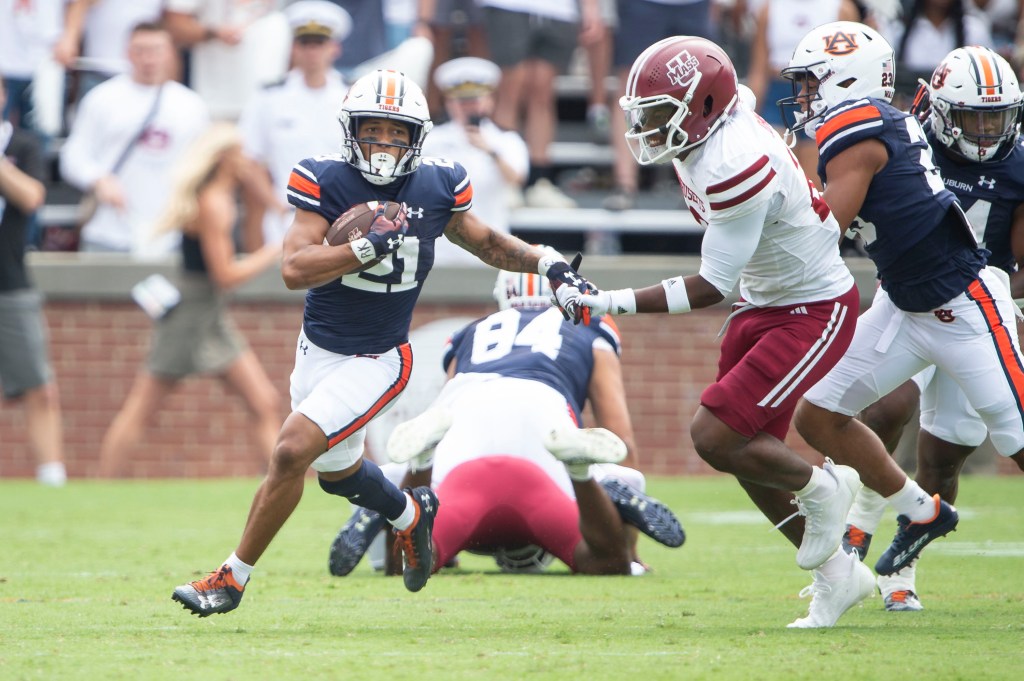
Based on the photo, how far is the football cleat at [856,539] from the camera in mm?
5734

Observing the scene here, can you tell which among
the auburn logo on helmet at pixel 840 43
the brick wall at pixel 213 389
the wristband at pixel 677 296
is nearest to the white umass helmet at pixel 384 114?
the wristband at pixel 677 296

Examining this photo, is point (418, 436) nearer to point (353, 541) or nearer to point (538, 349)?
point (353, 541)

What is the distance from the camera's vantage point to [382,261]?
205 inches

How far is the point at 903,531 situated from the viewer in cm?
538

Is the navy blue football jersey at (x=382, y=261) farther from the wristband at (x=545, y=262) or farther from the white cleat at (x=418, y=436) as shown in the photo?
the white cleat at (x=418, y=436)

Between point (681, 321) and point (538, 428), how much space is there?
5254 millimetres

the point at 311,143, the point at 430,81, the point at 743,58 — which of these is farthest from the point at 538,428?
the point at 743,58

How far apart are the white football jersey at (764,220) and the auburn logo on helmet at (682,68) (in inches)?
8.2

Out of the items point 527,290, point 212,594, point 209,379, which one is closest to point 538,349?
point 527,290

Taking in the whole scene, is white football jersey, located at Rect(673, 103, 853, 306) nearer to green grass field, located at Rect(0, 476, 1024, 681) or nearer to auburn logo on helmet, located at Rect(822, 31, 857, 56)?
auburn logo on helmet, located at Rect(822, 31, 857, 56)

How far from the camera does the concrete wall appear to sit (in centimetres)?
1120

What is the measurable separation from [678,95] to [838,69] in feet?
2.60

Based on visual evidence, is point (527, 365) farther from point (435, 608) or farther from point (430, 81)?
point (430, 81)

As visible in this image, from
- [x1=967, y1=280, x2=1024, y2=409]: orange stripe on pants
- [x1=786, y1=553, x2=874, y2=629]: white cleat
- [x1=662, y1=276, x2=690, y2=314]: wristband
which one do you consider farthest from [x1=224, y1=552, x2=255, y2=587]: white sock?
[x1=967, y1=280, x2=1024, y2=409]: orange stripe on pants
